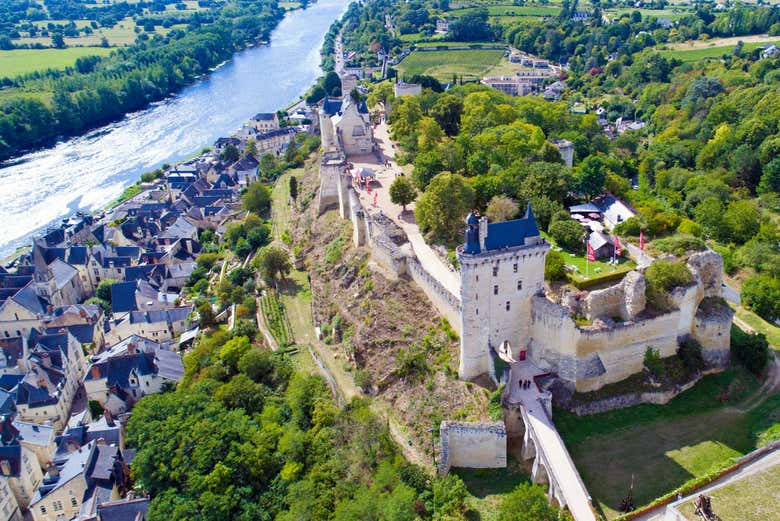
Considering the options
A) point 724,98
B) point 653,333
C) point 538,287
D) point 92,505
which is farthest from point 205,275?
point 724,98

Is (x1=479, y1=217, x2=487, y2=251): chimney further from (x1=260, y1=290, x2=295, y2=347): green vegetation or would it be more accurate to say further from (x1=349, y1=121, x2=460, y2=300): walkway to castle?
(x1=260, y1=290, x2=295, y2=347): green vegetation

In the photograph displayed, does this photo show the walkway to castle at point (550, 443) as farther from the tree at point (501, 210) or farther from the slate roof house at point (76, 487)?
the slate roof house at point (76, 487)

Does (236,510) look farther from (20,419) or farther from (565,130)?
(565,130)

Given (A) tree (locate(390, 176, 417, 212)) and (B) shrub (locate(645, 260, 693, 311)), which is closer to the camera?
(B) shrub (locate(645, 260, 693, 311))

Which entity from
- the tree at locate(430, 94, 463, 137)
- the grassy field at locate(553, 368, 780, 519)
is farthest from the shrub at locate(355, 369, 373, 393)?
the tree at locate(430, 94, 463, 137)

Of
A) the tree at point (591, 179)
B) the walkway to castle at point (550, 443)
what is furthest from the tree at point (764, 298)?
the walkway to castle at point (550, 443)

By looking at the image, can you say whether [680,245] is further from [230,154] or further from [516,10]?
[516,10]
